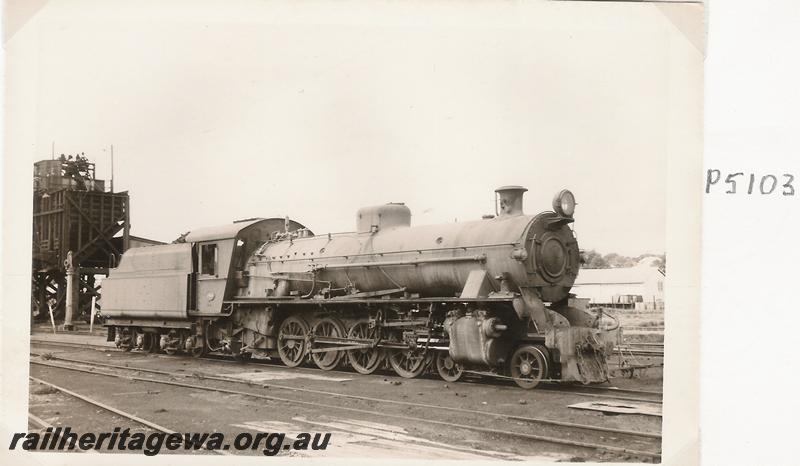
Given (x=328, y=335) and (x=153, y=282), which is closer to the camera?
(x=328, y=335)

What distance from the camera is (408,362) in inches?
283

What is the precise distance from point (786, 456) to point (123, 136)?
6.04 metres

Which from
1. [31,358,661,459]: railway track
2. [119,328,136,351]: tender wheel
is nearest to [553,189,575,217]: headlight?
[31,358,661,459]: railway track

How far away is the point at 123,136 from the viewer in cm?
608

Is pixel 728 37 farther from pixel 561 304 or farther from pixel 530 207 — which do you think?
pixel 561 304

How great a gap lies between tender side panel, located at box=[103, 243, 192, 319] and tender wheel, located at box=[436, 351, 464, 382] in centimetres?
382

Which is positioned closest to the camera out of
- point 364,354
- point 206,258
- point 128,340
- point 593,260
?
point 593,260

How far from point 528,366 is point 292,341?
10.6 feet

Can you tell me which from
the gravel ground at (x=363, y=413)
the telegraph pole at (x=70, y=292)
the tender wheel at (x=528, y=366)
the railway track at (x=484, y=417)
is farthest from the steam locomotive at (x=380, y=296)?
the railway track at (x=484, y=417)

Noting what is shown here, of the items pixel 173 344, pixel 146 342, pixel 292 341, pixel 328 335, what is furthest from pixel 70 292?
pixel 328 335

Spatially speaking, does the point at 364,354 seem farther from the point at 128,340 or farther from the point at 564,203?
the point at 128,340

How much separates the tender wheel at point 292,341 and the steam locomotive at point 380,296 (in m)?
0.02

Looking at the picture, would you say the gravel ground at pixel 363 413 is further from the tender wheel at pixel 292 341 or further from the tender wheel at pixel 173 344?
the tender wheel at pixel 173 344

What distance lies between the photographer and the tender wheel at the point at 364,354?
7336 millimetres
